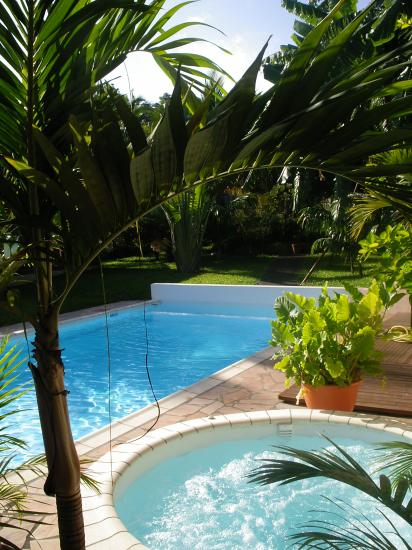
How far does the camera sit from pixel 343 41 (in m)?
1.58

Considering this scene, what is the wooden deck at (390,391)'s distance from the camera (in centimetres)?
484

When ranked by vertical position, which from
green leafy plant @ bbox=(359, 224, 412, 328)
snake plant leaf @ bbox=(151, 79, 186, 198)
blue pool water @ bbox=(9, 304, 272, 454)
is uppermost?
snake plant leaf @ bbox=(151, 79, 186, 198)

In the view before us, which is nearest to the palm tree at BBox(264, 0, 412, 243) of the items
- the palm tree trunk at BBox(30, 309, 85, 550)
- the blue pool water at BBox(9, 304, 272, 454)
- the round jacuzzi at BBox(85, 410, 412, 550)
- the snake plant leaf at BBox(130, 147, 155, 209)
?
the snake plant leaf at BBox(130, 147, 155, 209)

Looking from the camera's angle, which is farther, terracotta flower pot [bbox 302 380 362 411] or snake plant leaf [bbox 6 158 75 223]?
terracotta flower pot [bbox 302 380 362 411]

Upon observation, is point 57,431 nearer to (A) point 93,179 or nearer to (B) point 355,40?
(A) point 93,179

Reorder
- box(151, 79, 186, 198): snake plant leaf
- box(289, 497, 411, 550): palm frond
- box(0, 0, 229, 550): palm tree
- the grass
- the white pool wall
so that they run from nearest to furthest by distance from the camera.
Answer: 1. box(289, 497, 411, 550): palm frond
2. box(151, 79, 186, 198): snake plant leaf
3. box(0, 0, 229, 550): palm tree
4. the white pool wall
5. the grass

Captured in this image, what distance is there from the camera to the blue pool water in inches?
276

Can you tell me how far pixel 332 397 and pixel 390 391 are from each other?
28.2 inches

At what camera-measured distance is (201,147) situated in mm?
1611

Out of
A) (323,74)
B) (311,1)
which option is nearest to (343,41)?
(323,74)

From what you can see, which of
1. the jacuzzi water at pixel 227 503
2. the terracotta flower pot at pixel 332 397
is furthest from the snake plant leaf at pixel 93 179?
the terracotta flower pot at pixel 332 397

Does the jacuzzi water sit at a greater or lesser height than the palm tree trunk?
lesser

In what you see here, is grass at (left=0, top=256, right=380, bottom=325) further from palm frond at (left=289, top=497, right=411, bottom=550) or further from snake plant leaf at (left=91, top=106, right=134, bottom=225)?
snake plant leaf at (left=91, top=106, right=134, bottom=225)

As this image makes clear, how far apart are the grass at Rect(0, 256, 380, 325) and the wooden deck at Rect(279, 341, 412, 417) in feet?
27.0
